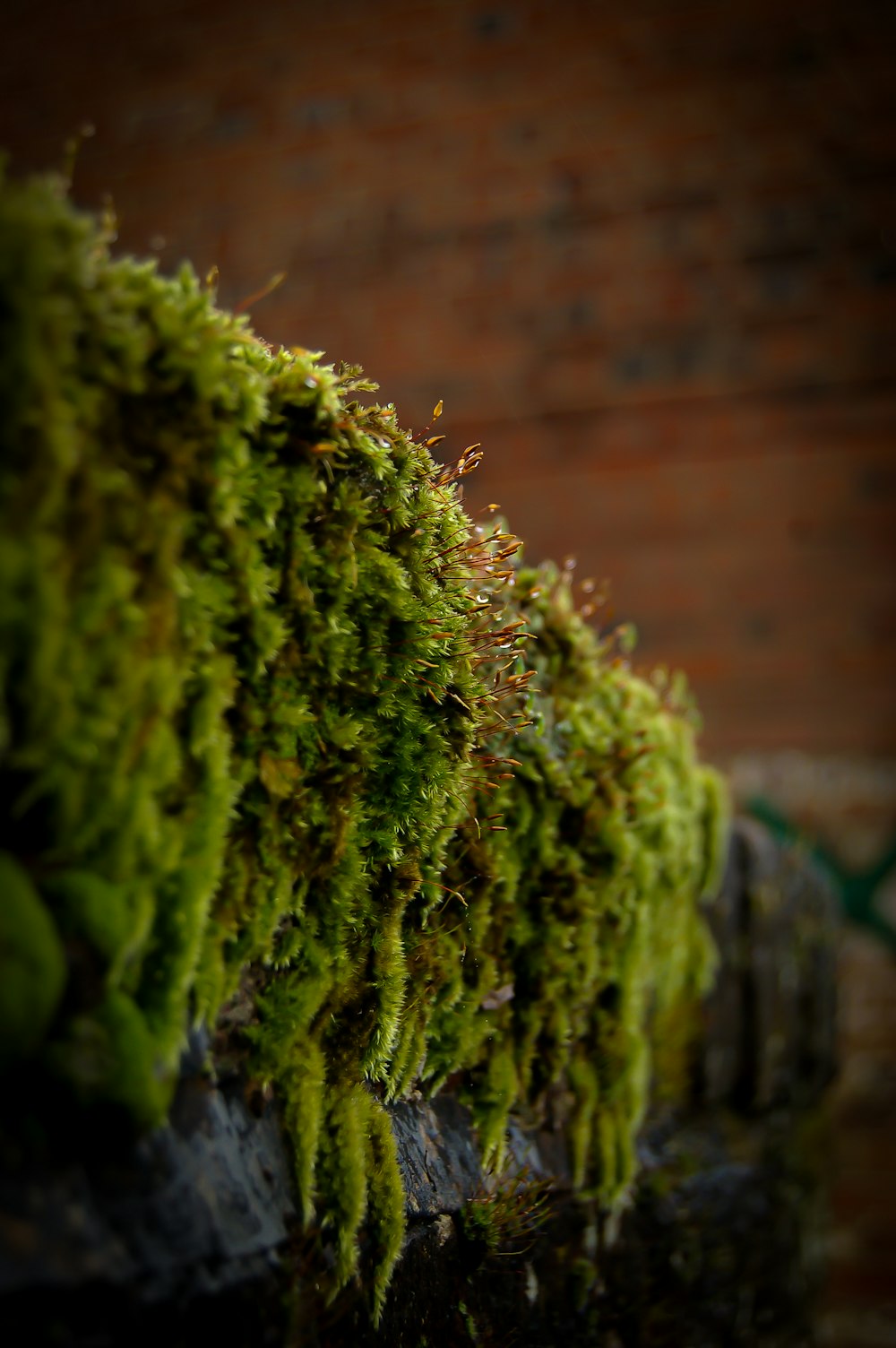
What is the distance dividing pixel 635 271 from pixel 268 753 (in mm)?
5444

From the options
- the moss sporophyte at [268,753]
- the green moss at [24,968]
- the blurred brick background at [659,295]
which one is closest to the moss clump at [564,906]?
the moss sporophyte at [268,753]

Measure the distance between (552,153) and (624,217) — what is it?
62cm

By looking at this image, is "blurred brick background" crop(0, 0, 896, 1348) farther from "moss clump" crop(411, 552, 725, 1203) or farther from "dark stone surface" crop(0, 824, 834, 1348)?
"moss clump" crop(411, 552, 725, 1203)

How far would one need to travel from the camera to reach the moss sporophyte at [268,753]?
2.59 ft

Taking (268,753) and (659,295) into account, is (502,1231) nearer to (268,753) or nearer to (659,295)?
(268,753)

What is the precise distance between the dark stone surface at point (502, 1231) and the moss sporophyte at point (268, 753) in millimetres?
57

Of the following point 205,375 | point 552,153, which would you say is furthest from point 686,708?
point 552,153

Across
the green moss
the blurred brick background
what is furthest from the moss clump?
the blurred brick background

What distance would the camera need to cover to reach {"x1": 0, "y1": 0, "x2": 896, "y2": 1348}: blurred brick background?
5.33m

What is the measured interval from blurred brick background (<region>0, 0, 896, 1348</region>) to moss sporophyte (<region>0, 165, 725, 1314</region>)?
403 cm

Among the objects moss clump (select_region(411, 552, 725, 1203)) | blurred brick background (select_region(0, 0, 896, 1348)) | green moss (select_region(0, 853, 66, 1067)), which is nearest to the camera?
green moss (select_region(0, 853, 66, 1067))

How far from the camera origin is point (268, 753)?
1037 mm

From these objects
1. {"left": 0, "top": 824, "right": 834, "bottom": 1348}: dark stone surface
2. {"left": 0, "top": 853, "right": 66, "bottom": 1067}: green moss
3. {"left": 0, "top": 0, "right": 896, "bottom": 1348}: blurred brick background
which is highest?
{"left": 0, "top": 0, "right": 896, "bottom": 1348}: blurred brick background

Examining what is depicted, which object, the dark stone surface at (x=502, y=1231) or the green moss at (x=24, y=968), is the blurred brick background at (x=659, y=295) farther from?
the green moss at (x=24, y=968)
